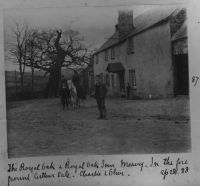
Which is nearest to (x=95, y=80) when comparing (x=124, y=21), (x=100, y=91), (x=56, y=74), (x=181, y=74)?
(x=100, y=91)

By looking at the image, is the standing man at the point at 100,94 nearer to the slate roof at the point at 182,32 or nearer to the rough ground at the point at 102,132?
the rough ground at the point at 102,132

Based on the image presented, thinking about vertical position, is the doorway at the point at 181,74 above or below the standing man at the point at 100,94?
above

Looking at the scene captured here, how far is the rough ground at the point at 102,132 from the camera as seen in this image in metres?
3.34

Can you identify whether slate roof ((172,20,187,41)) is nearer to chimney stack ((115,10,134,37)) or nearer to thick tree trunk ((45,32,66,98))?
chimney stack ((115,10,134,37))

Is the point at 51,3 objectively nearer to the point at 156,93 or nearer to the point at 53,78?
the point at 53,78

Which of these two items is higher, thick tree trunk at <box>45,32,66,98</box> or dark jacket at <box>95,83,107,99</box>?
thick tree trunk at <box>45,32,66,98</box>

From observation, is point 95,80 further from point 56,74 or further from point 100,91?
point 56,74

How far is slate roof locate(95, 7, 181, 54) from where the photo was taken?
131 inches

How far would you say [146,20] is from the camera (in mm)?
3359

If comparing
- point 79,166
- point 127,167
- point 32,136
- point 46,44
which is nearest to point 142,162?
point 127,167
